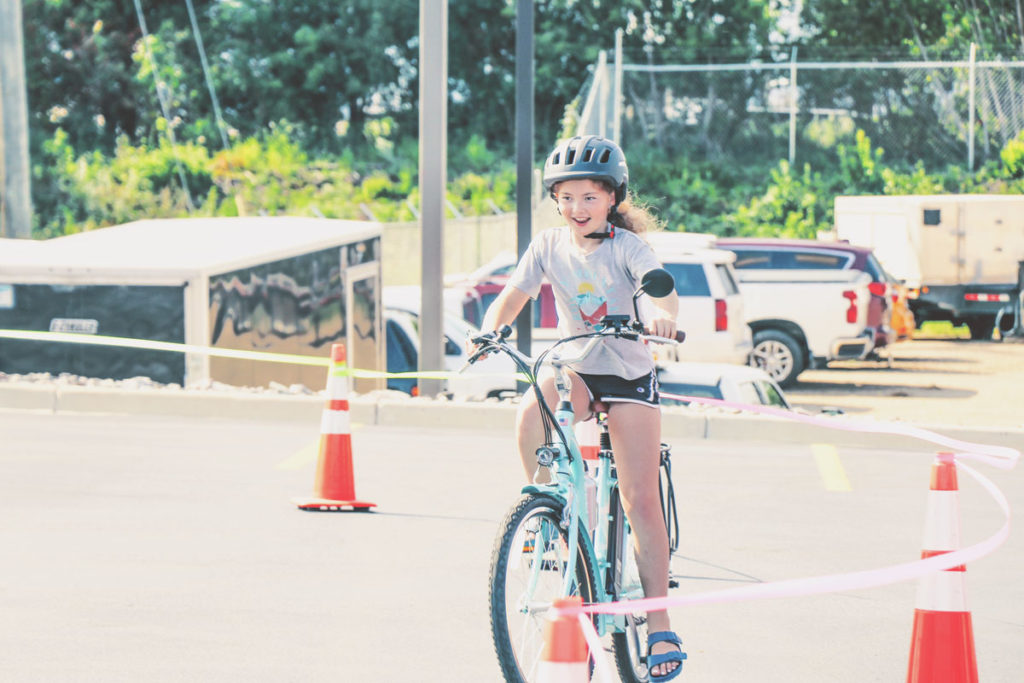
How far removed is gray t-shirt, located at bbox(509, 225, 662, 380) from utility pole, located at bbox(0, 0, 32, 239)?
11.9 meters

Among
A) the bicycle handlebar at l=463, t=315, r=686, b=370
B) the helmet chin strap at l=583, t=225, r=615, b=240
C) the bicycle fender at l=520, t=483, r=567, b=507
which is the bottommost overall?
the bicycle fender at l=520, t=483, r=567, b=507

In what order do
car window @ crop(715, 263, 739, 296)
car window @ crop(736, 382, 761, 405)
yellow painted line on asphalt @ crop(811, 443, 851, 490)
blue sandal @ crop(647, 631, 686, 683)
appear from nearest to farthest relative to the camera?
blue sandal @ crop(647, 631, 686, 683) < yellow painted line on asphalt @ crop(811, 443, 851, 490) < car window @ crop(736, 382, 761, 405) < car window @ crop(715, 263, 739, 296)

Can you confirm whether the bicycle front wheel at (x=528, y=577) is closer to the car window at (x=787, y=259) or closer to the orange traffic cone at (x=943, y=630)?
the orange traffic cone at (x=943, y=630)

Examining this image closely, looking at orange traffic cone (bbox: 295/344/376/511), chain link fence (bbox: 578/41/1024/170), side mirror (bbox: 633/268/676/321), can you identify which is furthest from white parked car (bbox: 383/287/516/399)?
chain link fence (bbox: 578/41/1024/170)

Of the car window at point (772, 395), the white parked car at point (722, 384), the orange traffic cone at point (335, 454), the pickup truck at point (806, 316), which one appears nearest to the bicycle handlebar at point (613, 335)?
the orange traffic cone at point (335, 454)

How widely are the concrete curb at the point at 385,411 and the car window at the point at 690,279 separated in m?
6.79

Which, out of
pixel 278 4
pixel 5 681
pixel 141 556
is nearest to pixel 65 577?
pixel 141 556

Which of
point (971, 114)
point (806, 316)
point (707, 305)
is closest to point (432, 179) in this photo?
point (707, 305)

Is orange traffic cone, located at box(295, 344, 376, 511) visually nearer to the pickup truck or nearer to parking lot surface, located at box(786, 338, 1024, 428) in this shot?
parking lot surface, located at box(786, 338, 1024, 428)

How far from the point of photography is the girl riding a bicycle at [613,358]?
488 centimetres

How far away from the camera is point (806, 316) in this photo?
65.1 ft

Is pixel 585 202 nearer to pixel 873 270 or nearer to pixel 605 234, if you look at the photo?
pixel 605 234

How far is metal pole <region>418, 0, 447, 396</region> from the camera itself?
40.0ft

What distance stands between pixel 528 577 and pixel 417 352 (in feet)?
37.8
